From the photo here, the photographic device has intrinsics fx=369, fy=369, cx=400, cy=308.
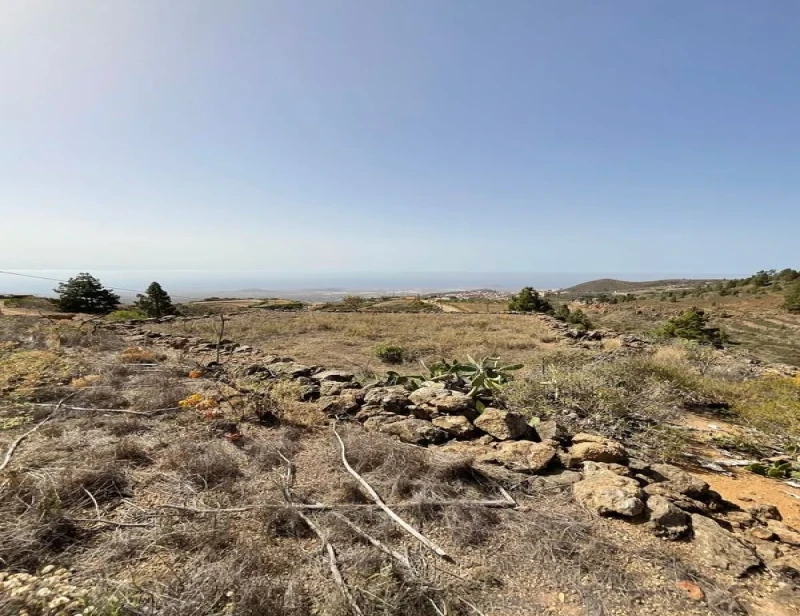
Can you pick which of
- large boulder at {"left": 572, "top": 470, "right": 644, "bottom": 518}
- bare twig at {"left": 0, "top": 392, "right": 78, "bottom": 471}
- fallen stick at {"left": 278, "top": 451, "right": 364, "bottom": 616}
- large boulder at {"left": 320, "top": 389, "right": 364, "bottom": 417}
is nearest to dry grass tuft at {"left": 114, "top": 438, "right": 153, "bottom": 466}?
bare twig at {"left": 0, "top": 392, "right": 78, "bottom": 471}

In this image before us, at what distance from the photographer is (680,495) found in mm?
3291

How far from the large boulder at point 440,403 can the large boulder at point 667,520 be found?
7.80 ft

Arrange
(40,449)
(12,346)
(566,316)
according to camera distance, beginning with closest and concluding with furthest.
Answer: (40,449) → (12,346) → (566,316)

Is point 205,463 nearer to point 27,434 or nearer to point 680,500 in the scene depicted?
point 27,434

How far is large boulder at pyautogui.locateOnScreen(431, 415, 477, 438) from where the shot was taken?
4566 millimetres

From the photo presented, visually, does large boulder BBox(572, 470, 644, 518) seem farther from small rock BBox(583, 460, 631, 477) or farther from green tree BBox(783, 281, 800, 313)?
green tree BBox(783, 281, 800, 313)

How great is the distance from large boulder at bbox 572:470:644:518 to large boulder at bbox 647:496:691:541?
0.09 meters

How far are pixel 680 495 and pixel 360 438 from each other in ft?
10.2

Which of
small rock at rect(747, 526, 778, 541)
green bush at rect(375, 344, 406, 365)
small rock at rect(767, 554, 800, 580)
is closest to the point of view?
small rock at rect(767, 554, 800, 580)

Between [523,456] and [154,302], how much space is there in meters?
25.1

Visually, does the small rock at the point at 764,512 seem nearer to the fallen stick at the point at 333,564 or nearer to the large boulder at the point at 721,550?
the large boulder at the point at 721,550

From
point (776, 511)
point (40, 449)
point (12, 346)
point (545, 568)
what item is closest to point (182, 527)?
point (40, 449)

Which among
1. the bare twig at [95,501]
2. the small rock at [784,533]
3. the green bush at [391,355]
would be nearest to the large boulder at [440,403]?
the small rock at [784,533]

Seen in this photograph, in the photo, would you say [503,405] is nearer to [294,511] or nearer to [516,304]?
[294,511]
